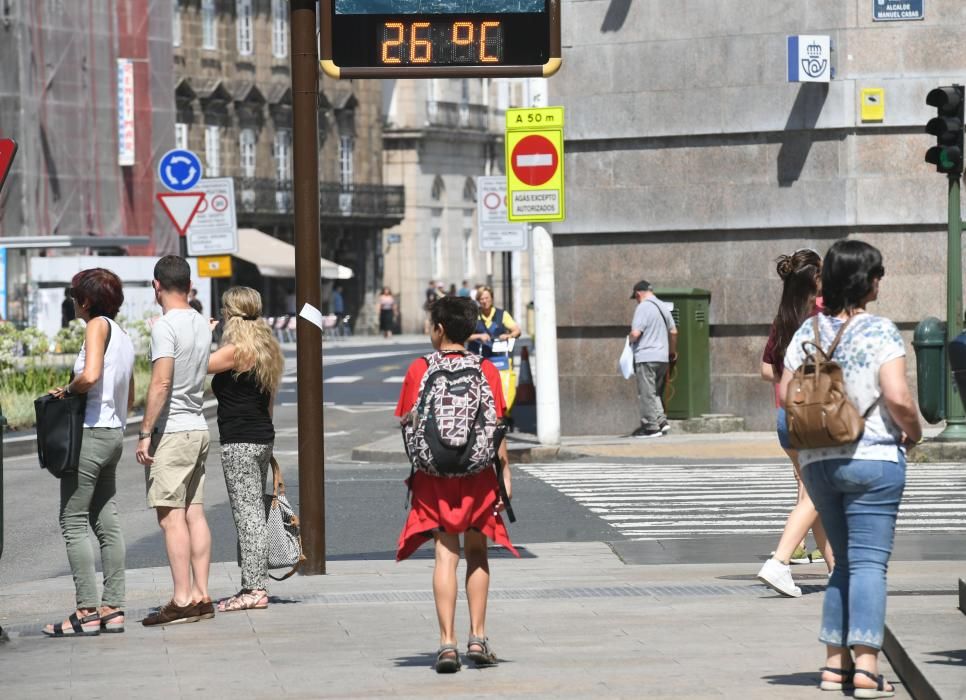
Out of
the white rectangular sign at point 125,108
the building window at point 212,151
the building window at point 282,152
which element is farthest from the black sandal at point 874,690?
the building window at point 282,152

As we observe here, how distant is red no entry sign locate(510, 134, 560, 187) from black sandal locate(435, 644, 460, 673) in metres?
11.9

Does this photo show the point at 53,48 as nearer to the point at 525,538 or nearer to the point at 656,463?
the point at 656,463

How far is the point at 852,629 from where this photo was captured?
23.6 ft

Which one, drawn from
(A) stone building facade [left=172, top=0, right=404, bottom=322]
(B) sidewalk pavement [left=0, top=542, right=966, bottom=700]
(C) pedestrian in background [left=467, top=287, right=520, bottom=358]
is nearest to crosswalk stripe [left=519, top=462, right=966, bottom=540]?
(C) pedestrian in background [left=467, top=287, right=520, bottom=358]

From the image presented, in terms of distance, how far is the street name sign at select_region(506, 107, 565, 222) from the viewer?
1948 centimetres

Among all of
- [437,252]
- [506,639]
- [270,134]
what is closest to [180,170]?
[506,639]

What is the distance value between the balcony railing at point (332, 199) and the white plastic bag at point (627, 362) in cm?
4679

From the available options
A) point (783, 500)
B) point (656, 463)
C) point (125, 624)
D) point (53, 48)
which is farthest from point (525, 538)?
point (53, 48)

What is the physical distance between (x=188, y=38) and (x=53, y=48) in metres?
22.8

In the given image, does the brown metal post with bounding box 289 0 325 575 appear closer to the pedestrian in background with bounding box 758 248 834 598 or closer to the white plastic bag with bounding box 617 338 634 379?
the pedestrian in background with bounding box 758 248 834 598

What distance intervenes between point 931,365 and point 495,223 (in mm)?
9727

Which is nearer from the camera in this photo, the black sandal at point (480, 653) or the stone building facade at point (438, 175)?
the black sandal at point (480, 653)

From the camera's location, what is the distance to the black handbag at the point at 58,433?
9.35 m

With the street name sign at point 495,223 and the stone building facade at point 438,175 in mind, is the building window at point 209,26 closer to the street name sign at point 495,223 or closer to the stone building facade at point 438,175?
the stone building facade at point 438,175
